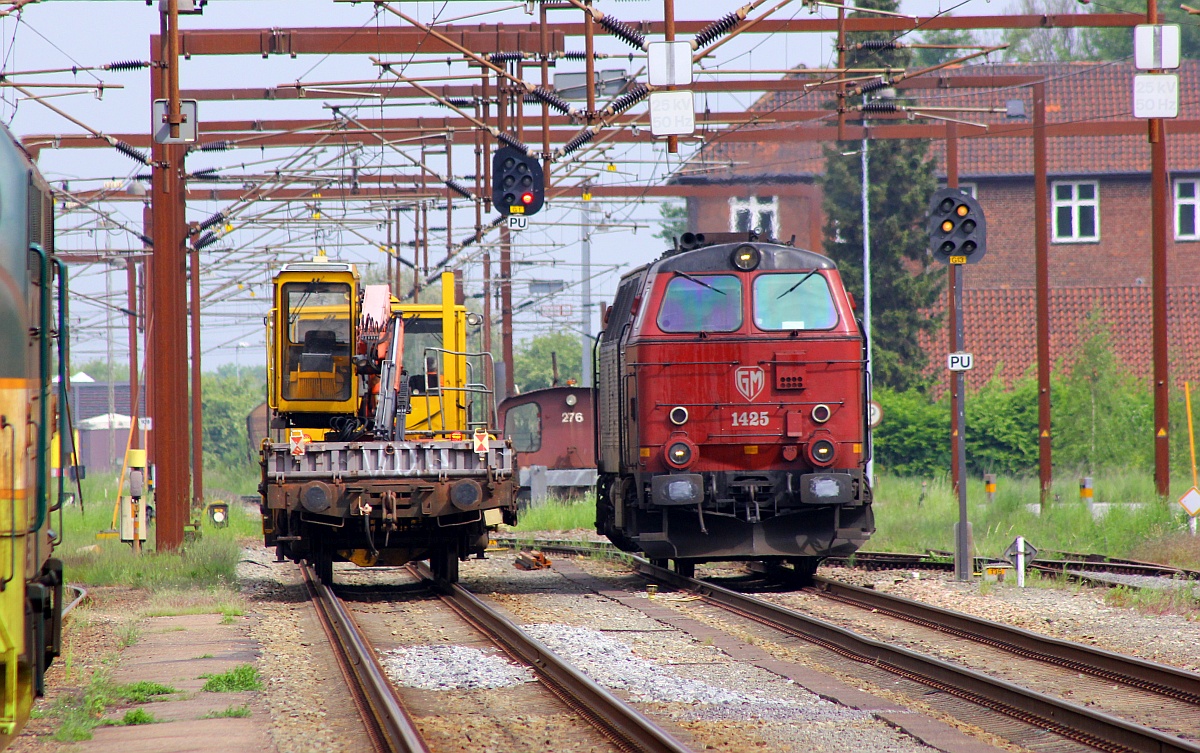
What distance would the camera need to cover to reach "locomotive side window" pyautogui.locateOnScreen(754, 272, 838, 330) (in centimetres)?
1457

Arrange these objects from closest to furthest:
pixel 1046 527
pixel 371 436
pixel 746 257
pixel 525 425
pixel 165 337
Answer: pixel 746 257 < pixel 371 436 < pixel 165 337 < pixel 1046 527 < pixel 525 425

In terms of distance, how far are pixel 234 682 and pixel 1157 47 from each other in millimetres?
14362

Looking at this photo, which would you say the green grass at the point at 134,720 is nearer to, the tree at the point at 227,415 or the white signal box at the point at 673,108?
the white signal box at the point at 673,108

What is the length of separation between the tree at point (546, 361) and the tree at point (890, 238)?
3304 centimetres

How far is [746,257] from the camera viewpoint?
14781mm

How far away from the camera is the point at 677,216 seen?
75.1 metres

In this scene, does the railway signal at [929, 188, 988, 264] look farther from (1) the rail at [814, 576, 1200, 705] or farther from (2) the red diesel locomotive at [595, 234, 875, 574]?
(1) the rail at [814, 576, 1200, 705]

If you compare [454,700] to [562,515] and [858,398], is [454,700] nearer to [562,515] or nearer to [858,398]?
[858,398]

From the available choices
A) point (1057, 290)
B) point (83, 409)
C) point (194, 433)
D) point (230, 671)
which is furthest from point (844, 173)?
point (83, 409)

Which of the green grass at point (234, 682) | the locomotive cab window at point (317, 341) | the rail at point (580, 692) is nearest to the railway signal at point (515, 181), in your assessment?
the locomotive cab window at point (317, 341)

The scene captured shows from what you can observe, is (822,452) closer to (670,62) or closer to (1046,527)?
(670,62)

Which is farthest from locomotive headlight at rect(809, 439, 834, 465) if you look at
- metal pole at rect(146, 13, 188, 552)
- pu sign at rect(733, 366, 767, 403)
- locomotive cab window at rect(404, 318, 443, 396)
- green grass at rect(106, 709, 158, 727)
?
metal pole at rect(146, 13, 188, 552)

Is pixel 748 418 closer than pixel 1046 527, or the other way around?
pixel 748 418

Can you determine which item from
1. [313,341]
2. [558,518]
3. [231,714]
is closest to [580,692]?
[231,714]
